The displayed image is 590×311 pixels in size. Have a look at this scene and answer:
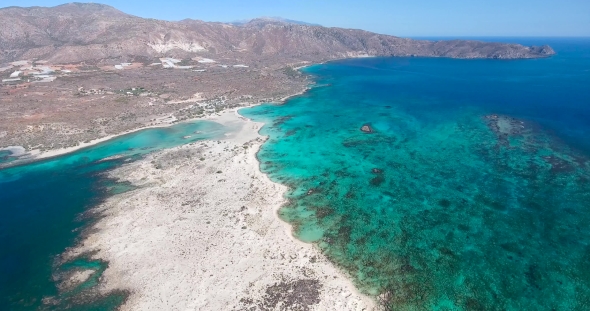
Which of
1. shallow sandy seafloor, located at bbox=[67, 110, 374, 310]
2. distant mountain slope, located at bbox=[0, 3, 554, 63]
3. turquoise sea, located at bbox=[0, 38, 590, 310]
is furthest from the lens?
distant mountain slope, located at bbox=[0, 3, 554, 63]

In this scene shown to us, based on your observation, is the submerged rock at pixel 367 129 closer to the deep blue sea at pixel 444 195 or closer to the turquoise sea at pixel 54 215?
the deep blue sea at pixel 444 195

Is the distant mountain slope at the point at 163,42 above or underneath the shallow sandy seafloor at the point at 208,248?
above

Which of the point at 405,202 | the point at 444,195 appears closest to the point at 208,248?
the point at 405,202

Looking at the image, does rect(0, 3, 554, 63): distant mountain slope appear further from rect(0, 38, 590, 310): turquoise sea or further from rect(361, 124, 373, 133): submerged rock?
rect(361, 124, 373, 133): submerged rock

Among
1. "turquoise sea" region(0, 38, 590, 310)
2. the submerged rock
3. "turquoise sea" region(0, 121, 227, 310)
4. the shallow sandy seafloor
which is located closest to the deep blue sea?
"turquoise sea" region(0, 38, 590, 310)

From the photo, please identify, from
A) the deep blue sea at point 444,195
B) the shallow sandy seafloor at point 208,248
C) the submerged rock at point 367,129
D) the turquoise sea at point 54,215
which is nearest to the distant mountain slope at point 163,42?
the deep blue sea at point 444,195
